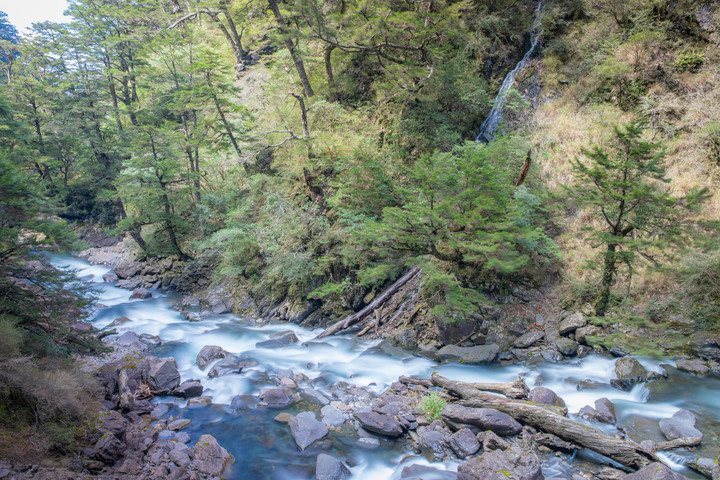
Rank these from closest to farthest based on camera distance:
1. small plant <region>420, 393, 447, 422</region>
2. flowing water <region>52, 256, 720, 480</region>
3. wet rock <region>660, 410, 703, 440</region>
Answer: wet rock <region>660, 410, 703, 440</region> < flowing water <region>52, 256, 720, 480</region> < small plant <region>420, 393, 447, 422</region>

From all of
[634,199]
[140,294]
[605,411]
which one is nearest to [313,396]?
[605,411]

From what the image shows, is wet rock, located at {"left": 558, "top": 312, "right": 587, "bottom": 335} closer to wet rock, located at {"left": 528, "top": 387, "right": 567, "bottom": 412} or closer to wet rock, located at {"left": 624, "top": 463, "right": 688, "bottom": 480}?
wet rock, located at {"left": 528, "top": 387, "right": 567, "bottom": 412}

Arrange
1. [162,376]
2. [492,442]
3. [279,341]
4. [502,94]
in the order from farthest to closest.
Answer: [502,94] < [279,341] < [162,376] < [492,442]

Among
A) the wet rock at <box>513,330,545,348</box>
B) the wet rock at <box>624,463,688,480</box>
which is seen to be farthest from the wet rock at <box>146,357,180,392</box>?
the wet rock at <box>624,463,688,480</box>

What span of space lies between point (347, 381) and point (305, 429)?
6.99 feet

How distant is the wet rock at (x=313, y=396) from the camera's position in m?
7.72

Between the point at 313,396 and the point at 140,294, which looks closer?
the point at 313,396

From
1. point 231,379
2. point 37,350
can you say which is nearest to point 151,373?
point 231,379

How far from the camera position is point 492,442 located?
19.1 ft

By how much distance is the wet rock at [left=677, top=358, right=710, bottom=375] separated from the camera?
7125 mm

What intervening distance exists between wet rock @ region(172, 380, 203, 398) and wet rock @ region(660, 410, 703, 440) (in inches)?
368

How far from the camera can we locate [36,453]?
467cm

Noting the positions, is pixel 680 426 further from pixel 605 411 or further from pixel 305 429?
pixel 305 429

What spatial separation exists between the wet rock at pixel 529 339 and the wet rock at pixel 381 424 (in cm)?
426
